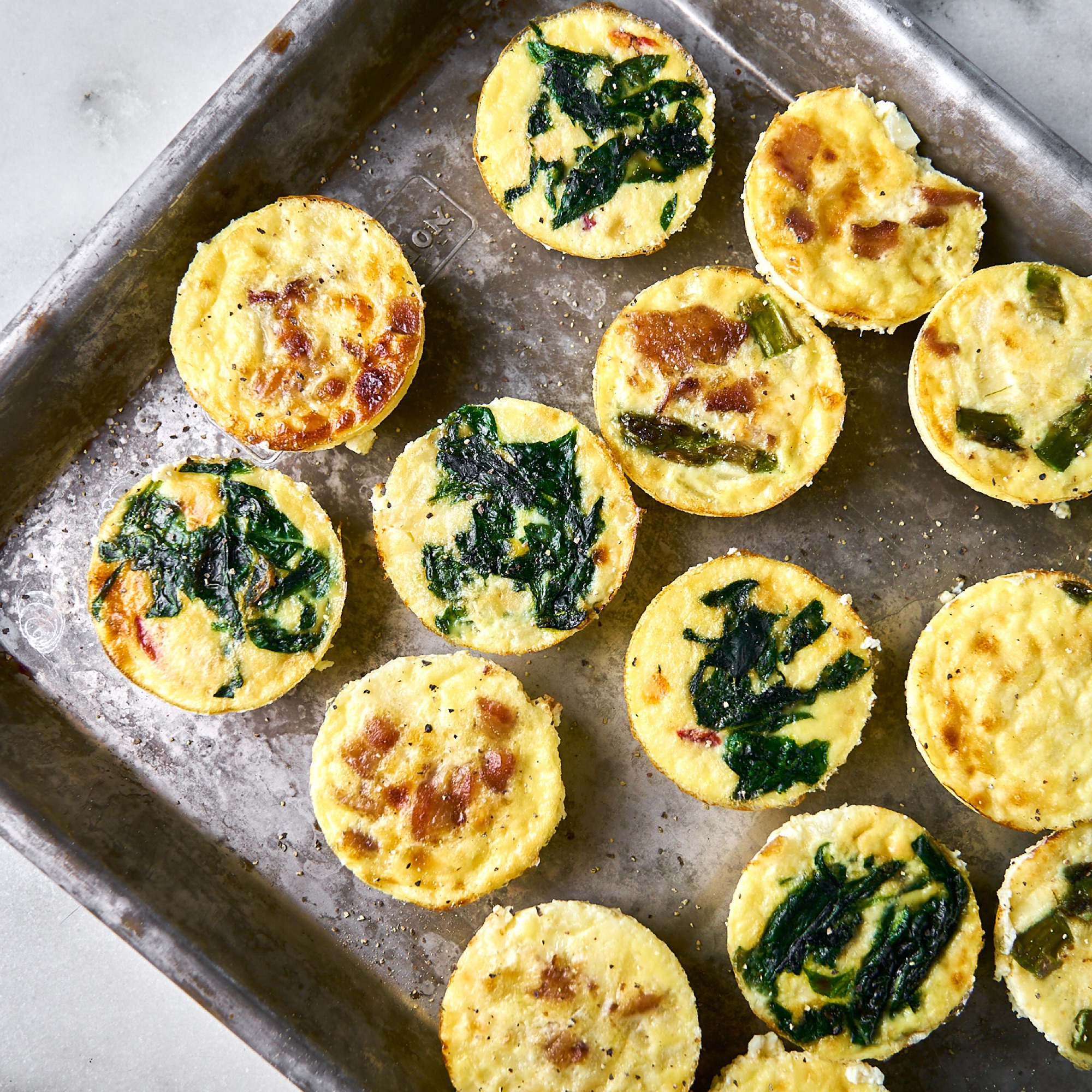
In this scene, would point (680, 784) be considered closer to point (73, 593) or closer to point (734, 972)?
point (734, 972)

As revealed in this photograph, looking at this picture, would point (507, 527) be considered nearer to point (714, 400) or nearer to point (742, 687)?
point (714, 400)

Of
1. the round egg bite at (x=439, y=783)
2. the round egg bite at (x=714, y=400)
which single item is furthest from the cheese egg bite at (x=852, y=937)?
the round egg bite at (x=714, y=400)

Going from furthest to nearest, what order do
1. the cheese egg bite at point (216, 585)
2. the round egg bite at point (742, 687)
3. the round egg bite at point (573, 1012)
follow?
the cheese egg bite at point (216, 585), the round egg bite at point (742, 687), the round egg bite at point (573, 1012)

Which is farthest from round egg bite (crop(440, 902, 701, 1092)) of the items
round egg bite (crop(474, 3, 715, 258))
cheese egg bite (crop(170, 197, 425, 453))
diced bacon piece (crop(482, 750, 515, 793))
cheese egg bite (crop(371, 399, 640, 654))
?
round egg bite (crop(474, 3, 715, 258))

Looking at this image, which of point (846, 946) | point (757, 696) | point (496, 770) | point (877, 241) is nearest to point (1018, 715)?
point (757, 696)

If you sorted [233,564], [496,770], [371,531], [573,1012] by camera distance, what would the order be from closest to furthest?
[573,1012]
[496,770]
[233,564]
[371,531]

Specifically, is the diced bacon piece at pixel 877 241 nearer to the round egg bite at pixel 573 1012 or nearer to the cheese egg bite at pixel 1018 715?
the cheese egg bite at pixel 1018 715
